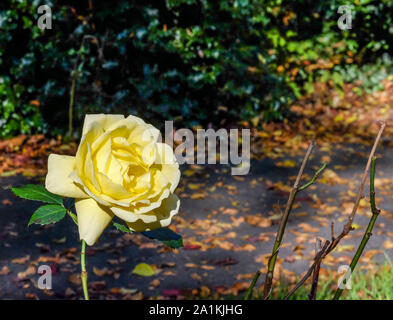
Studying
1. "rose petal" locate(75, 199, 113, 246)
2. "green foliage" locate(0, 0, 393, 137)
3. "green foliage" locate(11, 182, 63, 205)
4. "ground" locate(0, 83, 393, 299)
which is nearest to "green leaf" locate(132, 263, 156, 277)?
"ground" locate(0, 83, 393, 299)

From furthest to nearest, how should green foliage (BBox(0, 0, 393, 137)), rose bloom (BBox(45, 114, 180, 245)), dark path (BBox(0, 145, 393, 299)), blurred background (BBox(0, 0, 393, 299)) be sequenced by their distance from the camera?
green foliage (BBox(0, 0, 393, 137)) → blurred background (BBox(0, 0, 393, 299)) → dark path (BBox(0, 145, 393, 299)) → rose bloom (BBox(45, 114, 180, 245))

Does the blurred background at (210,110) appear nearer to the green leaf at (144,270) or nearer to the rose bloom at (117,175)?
the green leaf at (144,270)

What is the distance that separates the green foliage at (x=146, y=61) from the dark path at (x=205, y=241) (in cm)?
99

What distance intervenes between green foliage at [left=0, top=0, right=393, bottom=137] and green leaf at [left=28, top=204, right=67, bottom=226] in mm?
4948

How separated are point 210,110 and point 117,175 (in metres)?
5.82

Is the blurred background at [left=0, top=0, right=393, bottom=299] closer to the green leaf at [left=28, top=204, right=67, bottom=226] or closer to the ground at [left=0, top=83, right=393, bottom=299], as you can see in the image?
the ground at [left=0, top=83, right=393, bottom=299]

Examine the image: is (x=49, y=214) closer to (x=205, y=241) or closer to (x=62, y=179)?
(x=62, y=179)

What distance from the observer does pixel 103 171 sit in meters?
0.60

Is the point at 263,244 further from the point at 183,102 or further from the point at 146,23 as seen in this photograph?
the point at 146,23

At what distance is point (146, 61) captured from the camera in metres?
5.88

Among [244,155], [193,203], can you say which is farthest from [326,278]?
[244,155]

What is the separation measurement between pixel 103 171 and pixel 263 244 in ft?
11.6

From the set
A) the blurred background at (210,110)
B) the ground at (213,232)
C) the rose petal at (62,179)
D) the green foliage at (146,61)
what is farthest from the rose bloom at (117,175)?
the green foliage at (146,61)

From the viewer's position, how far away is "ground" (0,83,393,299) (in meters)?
3.44
